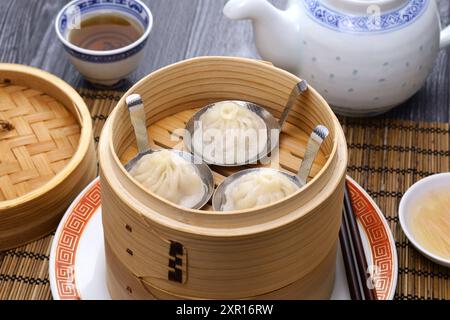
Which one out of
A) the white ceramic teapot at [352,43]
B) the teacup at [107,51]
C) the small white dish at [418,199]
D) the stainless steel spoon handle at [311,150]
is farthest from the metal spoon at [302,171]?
the teacup at [107,51]

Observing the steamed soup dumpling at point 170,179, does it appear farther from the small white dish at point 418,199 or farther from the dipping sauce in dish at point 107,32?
the dipping sauce in dish at point 107,32

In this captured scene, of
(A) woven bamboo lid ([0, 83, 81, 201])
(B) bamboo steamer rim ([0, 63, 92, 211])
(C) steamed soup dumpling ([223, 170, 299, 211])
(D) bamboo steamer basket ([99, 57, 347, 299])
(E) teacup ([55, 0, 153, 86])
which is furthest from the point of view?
(E) teacup ([55, 0, 153, 86])

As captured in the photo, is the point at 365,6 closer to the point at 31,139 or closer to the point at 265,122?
the point at 265,122

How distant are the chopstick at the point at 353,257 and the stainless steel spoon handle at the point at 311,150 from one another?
0.19 metres

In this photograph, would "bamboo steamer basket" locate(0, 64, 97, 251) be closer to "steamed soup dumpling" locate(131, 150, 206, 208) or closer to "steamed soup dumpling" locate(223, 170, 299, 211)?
"steamed soup dumpling" locate(131, 150, 206, 208)

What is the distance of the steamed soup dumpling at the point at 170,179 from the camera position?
1521 mm

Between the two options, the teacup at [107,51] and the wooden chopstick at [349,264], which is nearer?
the wooden chopstick at [349,264]

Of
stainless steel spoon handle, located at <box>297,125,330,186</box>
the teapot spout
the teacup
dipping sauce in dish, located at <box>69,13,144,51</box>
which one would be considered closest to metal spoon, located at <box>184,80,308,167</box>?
stainless steel spoon handle, located at <box>297,125,330,186</box>

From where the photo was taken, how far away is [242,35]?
7.97ft

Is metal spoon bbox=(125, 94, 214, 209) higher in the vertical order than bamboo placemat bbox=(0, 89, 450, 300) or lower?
higher

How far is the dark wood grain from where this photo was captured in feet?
7.32

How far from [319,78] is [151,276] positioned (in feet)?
2.56

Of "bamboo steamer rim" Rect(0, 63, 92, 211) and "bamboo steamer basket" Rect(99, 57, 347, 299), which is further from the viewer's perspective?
"bamboo steamer rim" Rect(0, 63, 92, 211)

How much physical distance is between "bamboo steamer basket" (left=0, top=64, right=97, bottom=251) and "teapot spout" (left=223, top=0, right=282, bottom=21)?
1.42 feet
